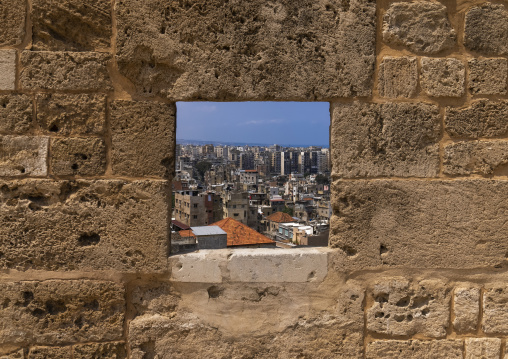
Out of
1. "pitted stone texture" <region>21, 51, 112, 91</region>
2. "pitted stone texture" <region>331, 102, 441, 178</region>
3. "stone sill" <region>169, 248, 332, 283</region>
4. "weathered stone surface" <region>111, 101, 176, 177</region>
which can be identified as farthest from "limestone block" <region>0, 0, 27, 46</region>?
"pitted stone texture" <region>331, 102, 441, 178</region>

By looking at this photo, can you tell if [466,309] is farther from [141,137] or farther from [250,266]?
[141,137]

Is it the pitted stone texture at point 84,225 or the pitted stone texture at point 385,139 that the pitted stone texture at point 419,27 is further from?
the pitted stone texture at point 84,225

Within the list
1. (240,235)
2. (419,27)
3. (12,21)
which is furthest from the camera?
(240,235)

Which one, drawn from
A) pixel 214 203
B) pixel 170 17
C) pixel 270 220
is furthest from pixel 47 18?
pixel 270 220

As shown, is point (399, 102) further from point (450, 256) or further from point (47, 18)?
point (47, 18)

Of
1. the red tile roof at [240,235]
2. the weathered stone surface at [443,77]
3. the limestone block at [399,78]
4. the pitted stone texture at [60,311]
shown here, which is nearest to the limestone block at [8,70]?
the pitted stone texture at [60,311]

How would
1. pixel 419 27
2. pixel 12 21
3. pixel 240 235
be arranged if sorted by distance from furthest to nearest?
pixel 240 235 < pixel 419 27 < pixel 12 21

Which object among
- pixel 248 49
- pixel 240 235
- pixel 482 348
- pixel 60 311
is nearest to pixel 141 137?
pixel 248 49
